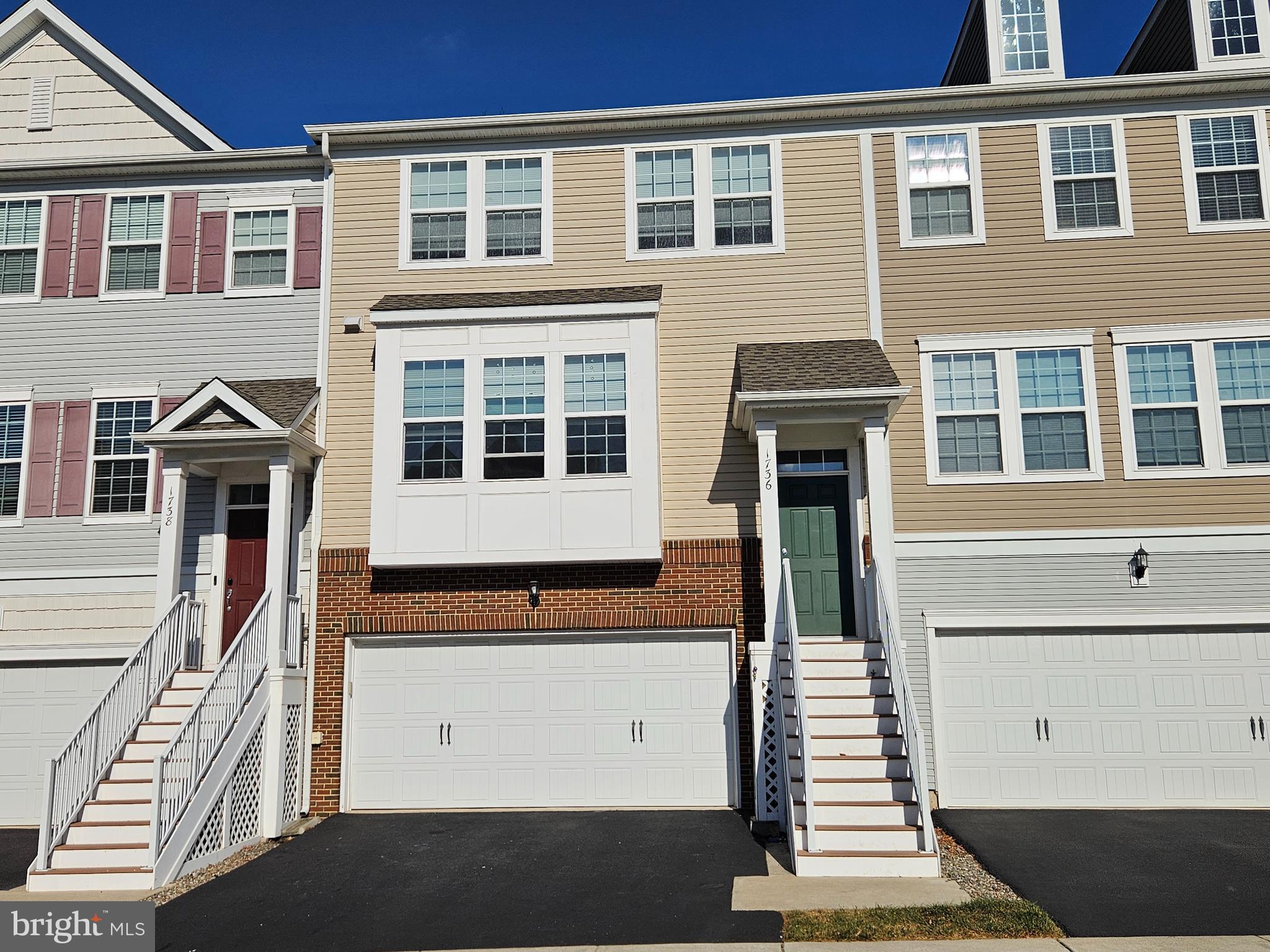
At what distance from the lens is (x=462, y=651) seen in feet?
42.1

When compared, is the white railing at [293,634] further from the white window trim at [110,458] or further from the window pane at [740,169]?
the window pane at [740,169]

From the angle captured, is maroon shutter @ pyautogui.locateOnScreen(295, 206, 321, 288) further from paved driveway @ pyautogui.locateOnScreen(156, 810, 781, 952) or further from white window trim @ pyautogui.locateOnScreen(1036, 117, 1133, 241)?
white window trim @ pyautogui.locateOnScreen(1036, 117, 1133, 241)

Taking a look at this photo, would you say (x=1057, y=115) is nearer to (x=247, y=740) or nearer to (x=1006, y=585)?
(x=1006, y=585)

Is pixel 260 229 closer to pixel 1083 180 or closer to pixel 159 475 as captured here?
pixel 159 475

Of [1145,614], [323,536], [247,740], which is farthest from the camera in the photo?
[323,536]

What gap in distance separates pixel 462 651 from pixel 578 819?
2509 millimetres

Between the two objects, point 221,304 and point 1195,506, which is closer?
point 1195,506

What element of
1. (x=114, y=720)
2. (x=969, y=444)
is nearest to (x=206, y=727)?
(x=114, y=720)

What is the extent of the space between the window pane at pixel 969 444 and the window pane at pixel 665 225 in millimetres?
3996

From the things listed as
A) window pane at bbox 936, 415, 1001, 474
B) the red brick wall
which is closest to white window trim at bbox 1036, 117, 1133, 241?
window pane at bbox 936, 415, 1001, 474

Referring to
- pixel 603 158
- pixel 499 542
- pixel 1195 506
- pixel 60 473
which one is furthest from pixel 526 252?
pixel 1195 506

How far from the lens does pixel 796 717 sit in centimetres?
1061

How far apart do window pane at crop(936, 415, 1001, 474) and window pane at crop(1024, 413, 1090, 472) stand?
0.36 metres

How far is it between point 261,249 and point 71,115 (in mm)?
3512
